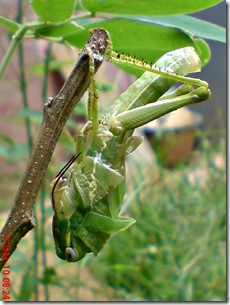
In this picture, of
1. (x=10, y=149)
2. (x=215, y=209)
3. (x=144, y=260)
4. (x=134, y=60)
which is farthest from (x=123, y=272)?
(x=134, y=60)

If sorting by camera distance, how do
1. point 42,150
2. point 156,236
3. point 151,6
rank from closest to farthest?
point 42,150 < point 151,6 < point 156,236

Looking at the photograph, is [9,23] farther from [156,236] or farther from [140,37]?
[156,236]

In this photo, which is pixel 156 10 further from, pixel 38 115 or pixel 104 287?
pixel 104 287

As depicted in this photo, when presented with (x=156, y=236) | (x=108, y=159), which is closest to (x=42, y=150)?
(x=108, y=159)

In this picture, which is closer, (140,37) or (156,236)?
(140,37)

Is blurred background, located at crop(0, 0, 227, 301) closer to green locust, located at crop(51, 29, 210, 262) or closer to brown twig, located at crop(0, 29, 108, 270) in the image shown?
green locust, located at crop(51, 29, 210, 262)

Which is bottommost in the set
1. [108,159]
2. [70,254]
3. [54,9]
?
[70,254]
